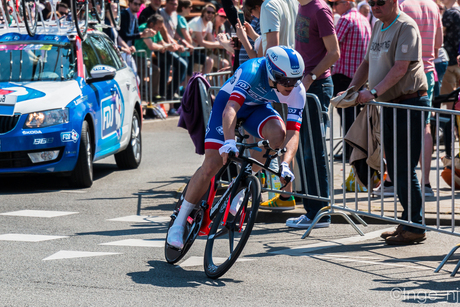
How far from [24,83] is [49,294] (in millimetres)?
4463

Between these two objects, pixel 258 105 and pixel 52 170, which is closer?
pixel 258 105

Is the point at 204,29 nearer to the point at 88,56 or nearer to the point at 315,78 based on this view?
the point at 88,56

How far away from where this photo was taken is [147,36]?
15031mm

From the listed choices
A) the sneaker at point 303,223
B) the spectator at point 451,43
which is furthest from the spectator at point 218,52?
the sneaker at point 303,223

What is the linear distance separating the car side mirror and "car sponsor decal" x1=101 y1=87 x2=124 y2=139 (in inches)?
14.6

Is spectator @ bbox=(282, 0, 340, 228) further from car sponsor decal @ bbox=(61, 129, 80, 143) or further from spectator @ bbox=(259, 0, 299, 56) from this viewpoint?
car sponsor decal @ bbox=(61, 129, 80, 143)

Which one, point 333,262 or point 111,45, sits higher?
point 111,45

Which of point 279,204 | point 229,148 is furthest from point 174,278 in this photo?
point 279,204

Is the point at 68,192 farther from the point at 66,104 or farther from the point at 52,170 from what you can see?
the point at 66,104

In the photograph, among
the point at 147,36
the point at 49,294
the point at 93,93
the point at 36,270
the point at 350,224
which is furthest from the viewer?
the point at 147,36

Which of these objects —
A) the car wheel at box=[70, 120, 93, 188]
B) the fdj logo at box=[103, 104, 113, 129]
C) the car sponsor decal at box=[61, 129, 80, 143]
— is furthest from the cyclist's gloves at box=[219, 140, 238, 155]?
the fdj logo at box=[103, 104, 113, 129]

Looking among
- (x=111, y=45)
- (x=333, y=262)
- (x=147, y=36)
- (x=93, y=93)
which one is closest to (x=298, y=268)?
(x=333, y=262)

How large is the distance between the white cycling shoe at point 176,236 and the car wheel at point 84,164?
3.28m

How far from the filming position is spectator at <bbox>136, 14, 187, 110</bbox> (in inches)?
605
